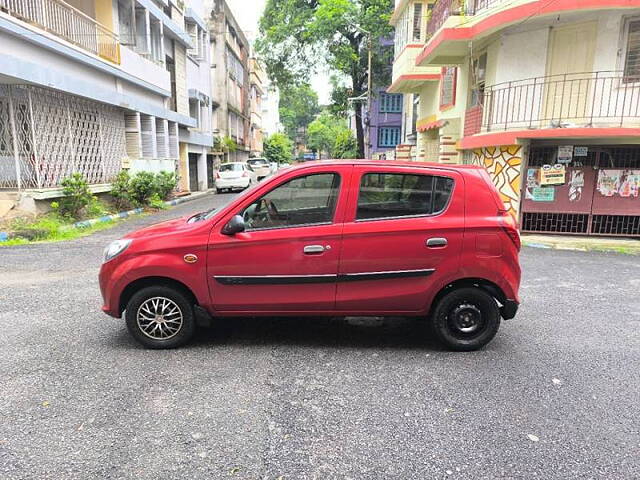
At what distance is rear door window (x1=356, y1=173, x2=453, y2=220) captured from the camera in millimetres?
4160

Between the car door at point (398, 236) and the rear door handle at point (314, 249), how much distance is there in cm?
18

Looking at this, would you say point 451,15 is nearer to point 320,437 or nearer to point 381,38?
point 320,437

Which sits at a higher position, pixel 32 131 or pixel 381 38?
pixel 381 38

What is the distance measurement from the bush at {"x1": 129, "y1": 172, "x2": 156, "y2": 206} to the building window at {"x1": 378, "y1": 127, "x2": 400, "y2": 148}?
25.9 m

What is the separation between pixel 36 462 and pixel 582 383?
13.0ft

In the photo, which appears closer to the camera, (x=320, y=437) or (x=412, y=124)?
(x=320, y=437)

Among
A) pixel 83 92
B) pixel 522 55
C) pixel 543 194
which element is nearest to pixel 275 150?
pixel 83 92

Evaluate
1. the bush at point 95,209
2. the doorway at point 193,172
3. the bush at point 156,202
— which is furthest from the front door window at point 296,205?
the doorway at point 193,172

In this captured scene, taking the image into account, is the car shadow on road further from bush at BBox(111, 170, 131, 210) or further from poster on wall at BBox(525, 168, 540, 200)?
bush at BBox(111, 170, 131, 210)

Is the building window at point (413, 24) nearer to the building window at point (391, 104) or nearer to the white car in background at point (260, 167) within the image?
the white car in background at point (260, 167)

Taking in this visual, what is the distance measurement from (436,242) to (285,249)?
1.36m

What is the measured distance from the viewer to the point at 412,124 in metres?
24.4

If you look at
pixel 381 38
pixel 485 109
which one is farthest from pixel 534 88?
pixel 381 38

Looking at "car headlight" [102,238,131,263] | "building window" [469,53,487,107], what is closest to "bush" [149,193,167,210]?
"building window" [469,53,487,107]
